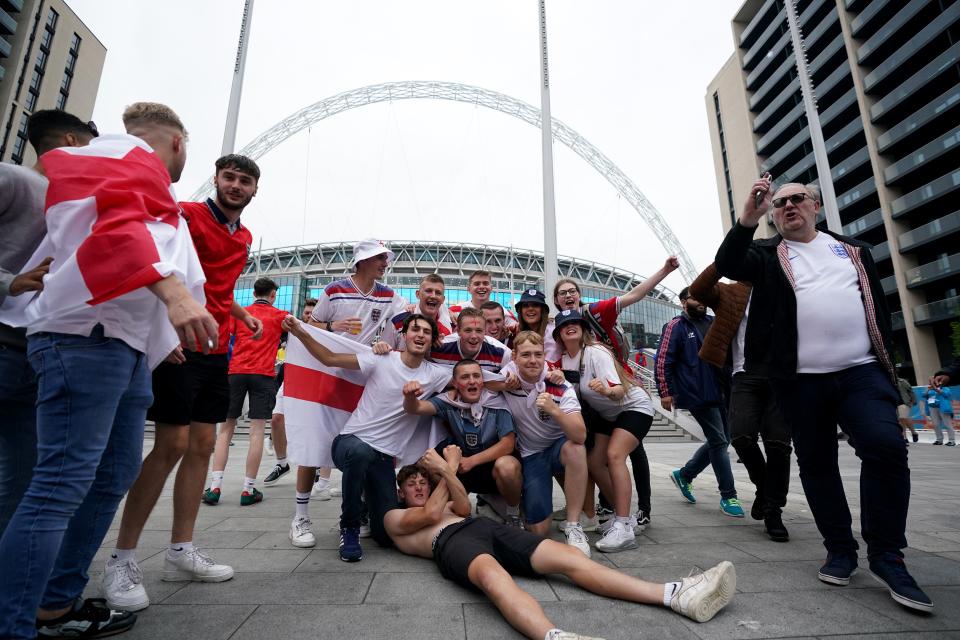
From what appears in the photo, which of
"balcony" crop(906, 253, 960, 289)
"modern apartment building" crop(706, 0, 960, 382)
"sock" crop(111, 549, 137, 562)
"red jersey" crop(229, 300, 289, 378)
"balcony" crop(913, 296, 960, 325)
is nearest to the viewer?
"sock" crop(111, 549, 137, 562)

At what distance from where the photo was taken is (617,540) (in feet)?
10.4

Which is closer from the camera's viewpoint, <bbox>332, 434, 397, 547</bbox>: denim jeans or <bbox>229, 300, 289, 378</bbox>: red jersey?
<bbox>332, 434, 397, 547</bbox>: denim jeans

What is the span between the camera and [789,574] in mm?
2676

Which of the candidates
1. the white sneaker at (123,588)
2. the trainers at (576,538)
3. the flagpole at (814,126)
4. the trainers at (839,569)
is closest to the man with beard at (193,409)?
the white sneaker at (123,588)

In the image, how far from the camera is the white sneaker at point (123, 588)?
217cm

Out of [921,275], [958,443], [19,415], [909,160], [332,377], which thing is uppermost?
[909,160]

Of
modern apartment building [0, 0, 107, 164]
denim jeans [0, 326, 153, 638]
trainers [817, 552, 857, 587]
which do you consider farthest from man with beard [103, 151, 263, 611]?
modern apartment building [0, 0, 107, 164]

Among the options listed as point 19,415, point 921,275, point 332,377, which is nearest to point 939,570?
point 332,377

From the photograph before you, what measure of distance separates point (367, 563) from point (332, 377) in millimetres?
1515

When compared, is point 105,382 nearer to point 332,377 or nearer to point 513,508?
point 332,377

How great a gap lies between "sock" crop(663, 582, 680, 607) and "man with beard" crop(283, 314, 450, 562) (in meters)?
1.76

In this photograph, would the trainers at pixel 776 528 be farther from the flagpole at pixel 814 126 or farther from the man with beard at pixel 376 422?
the flagpole at pixel 814 126

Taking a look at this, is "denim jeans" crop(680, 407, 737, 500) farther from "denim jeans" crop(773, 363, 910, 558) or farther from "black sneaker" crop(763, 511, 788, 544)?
"denim jeans" crop(773, 363, 910, 558)

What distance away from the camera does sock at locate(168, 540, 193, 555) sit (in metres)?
2.58
